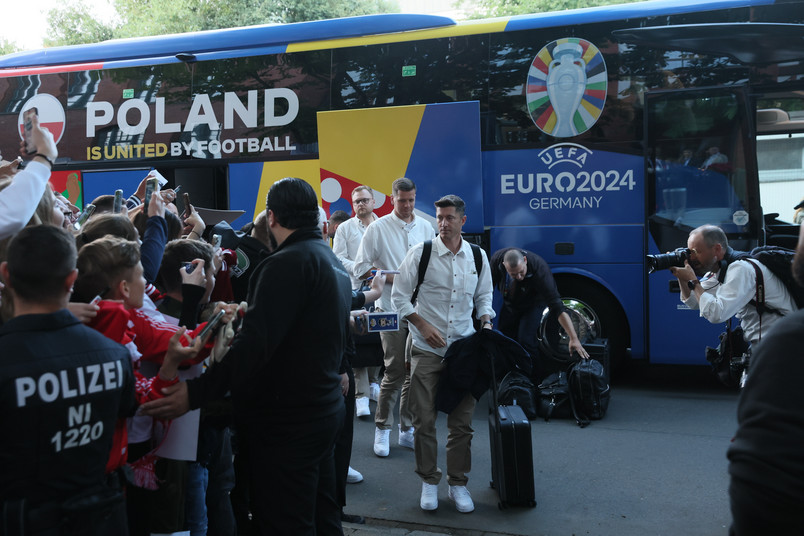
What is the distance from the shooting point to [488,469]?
564cm

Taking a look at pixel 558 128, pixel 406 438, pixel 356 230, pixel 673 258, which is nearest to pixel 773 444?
pixel 673 258

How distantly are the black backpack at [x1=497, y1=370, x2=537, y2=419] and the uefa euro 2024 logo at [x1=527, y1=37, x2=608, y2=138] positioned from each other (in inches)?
106

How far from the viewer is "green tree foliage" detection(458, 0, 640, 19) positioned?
23.3 meters

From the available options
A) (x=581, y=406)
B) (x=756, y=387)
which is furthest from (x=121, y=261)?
(x=581, y=406)

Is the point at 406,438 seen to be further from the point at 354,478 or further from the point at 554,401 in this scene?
the point at 554,401

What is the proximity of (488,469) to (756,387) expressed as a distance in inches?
151

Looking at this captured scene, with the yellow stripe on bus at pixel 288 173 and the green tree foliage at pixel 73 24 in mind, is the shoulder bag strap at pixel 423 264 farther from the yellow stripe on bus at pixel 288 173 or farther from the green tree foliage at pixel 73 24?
the green tree foliage at pixel 73 24

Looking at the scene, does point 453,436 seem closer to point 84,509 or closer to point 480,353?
point 480,353

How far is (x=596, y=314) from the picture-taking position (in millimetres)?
7973

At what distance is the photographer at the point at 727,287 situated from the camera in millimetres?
4309

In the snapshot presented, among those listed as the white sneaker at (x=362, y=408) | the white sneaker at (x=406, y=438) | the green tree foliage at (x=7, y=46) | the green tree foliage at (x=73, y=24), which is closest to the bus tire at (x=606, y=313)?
the white sneaker at (x=362, y=408)

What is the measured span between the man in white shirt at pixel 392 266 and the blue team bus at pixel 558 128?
1.82 m

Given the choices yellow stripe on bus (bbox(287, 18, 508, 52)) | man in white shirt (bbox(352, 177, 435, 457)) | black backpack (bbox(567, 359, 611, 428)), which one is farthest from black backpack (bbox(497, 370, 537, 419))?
yellow stripe on bus (bbox(287, 18, 508, 52))

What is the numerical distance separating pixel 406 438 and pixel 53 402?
13.9ft
